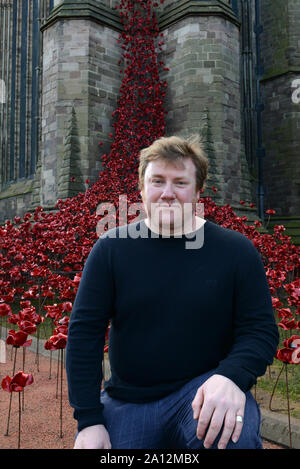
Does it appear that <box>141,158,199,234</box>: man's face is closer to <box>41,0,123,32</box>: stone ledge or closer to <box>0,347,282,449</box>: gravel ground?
<box>0,347,282,449</box>: gravel ground

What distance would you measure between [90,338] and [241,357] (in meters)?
0.57

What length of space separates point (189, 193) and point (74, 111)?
9242 mm

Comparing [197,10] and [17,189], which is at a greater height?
[197,10]

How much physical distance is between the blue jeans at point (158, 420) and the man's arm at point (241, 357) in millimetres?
103

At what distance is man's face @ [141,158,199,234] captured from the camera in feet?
5.35

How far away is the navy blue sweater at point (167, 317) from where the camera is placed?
1523 mm

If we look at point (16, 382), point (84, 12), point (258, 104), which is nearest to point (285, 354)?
point (16, 382)

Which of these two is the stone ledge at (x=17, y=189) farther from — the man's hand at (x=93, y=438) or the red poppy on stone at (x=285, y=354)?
the man's hand at (x=93, y=438)

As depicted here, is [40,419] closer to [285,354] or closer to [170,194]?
[285,354]

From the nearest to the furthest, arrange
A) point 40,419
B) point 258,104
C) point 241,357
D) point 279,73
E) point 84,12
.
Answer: point 241,357, point 40,419, point 84,12, point 279,73, point 258,104

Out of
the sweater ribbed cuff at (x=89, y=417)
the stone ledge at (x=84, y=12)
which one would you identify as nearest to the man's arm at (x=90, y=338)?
the sweater ribbed cuff at (x=89, y=417)

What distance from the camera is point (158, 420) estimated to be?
1513 millimetres
